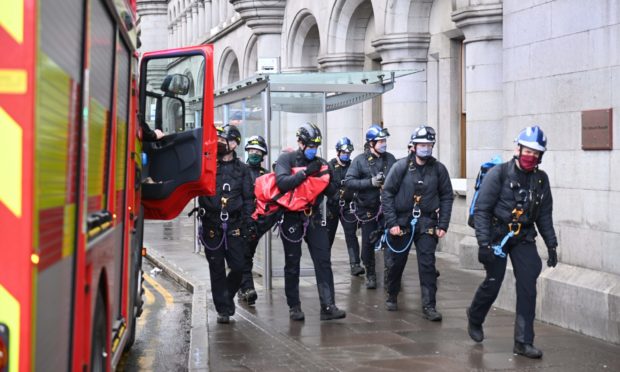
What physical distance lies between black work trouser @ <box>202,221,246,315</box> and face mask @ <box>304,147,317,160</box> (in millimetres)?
941

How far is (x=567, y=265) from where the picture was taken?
10.3 m

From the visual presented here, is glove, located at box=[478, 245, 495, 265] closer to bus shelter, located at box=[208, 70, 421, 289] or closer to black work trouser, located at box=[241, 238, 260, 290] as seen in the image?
black work trouser, located at box=[241, 238, 260, 290]

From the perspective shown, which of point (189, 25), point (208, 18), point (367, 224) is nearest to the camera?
point (367, 224)

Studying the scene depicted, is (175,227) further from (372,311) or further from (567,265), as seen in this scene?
(567,265)

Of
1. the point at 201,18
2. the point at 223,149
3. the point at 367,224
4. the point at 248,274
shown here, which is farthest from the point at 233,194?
the point at 201,18

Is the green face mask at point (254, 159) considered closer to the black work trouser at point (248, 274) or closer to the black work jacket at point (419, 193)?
the black work trouser at point (248, 274)

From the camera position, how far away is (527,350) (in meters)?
8.75

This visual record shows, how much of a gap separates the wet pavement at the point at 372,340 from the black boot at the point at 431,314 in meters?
0.07

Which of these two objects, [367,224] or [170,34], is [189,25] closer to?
[170,34]

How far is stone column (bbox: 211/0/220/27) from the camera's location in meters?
42.7

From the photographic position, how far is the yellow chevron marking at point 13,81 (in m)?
3.67

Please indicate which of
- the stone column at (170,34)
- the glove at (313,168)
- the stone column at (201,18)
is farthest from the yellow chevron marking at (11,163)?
the stone column at (170,34)

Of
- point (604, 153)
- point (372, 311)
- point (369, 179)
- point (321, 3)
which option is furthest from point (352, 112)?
point (604, 153)

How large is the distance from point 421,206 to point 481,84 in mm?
5248
